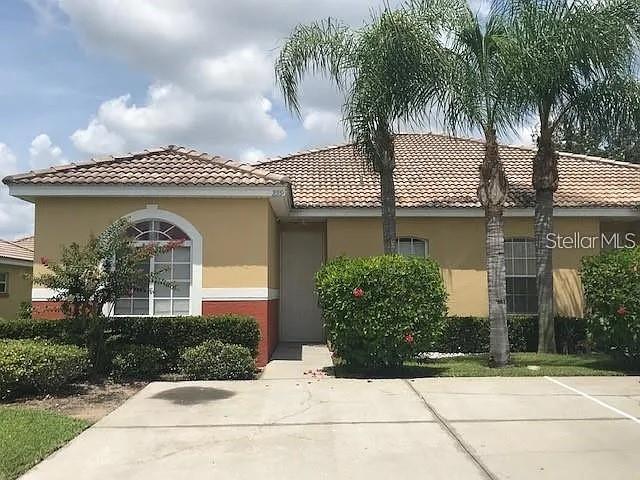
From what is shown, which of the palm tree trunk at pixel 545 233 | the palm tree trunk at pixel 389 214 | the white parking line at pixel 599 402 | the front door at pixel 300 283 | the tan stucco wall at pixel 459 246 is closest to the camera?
the white parking line at pixel 599 402

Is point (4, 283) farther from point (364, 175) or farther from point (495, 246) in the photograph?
point (495, 246)

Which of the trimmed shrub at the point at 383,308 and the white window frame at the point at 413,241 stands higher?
the white window frame at the point at 413,241

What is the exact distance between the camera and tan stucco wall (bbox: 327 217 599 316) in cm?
1559

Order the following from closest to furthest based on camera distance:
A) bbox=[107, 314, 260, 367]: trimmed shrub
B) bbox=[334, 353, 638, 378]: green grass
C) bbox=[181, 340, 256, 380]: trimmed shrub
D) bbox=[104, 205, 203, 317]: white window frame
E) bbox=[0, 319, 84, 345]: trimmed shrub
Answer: bbox=[181, 340, 256, 380]: trimmed shrub, bbox=[334, 353, 638, 378]: green grass, bbox=[0, 319, 84, 345]: trimmed shrub, bbox=[107, 314, 260, 367]: trimmed shrub, bbox=[104, 205, 203, 317]: white window frame

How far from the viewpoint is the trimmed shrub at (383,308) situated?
10609 millimetres

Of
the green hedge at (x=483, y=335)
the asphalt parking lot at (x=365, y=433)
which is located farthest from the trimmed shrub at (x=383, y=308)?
the green hedge at (x=483, y=335)

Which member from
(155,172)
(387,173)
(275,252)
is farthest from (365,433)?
(275,252)

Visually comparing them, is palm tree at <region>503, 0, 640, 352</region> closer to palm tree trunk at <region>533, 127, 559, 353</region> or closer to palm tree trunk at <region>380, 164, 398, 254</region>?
palm tree trunk at <region>533, 127, 559, 353</region>

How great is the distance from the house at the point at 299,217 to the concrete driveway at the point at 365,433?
3.27 meters

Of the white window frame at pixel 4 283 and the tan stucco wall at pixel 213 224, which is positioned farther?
the white window frame at pixel 4 283

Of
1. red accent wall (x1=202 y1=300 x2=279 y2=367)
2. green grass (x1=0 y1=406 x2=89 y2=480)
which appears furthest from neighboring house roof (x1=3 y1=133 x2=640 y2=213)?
green grass (x1=0 y1=406 x2=89 y2=480)

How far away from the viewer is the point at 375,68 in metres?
11.5

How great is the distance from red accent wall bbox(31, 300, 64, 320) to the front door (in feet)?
20.4

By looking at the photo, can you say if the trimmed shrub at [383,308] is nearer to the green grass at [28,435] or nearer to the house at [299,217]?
the house at [299,217]
